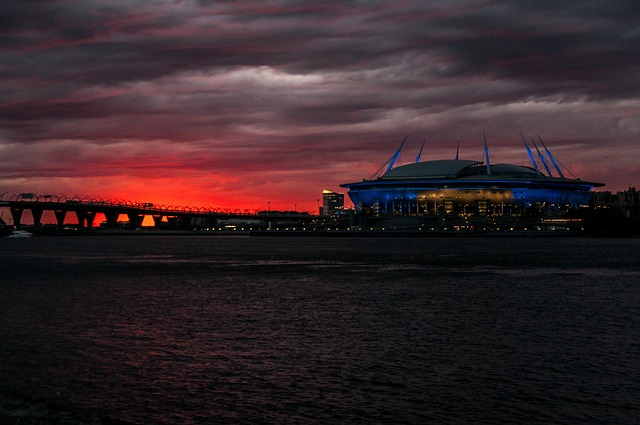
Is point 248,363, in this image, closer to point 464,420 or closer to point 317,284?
point 464,420

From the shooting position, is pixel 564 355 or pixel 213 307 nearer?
pixel 564 355

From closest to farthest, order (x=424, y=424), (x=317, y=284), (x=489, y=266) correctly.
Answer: (x=424, y=424) → (x=317, y=284) → (x=489, y=266)

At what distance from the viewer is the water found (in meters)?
19.3

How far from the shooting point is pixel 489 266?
78625 mm

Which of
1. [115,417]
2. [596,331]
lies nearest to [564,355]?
[596,331]

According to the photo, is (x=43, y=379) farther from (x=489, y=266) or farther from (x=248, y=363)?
(x=489, y=266)

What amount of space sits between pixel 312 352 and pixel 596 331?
1219 centimetres

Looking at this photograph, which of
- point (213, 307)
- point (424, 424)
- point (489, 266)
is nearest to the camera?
point (424, 424)

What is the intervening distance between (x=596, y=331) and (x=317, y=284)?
90.3ft

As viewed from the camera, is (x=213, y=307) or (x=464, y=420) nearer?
(x=464, y=420)

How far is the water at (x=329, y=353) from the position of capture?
19312 millimetres

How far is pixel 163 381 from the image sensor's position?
22109 millimetres

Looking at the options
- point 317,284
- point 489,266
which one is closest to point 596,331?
point 317,284

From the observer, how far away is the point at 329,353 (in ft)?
87.1
